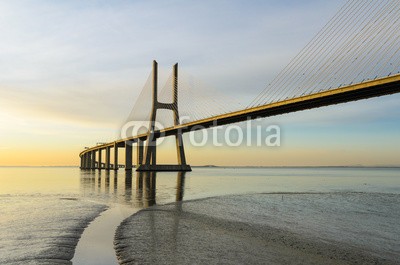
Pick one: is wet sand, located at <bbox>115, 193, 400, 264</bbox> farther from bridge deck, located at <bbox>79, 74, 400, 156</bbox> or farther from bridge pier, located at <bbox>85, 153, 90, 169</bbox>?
bridge pier, located at <bbox>85, 153, 90, 169</bbox>

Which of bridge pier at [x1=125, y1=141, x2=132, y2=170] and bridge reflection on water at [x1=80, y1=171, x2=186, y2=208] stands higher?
bridge pier at [x1=125, y1=141, x2=132, y2=170]

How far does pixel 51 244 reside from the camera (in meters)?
7.20

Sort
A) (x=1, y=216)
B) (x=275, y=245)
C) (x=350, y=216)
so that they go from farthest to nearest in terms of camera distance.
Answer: (x=350, y=216)
(x=1, y=216)
(x=275, y=245)

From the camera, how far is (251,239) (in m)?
8.33

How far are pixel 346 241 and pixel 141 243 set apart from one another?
4933 mm

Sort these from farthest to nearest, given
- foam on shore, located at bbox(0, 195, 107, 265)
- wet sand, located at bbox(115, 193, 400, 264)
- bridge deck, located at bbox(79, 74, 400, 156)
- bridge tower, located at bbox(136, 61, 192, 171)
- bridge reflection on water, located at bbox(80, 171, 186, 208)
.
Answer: bridge tower, located at bbox(136, 61, 192, 171), bridge deck, located at bbox(79, 74, 400, 156), bridge reflection on water, located at bbox(80, 171, 186, 208), wet sand, located at bbox(115, 193, 400, 264), foam on shore, located at bbox(0, 195, 107, 265)

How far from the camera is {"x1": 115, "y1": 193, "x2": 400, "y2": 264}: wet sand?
259 inches

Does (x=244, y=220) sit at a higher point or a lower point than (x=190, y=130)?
lower

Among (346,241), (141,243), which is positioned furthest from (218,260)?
(346,241)

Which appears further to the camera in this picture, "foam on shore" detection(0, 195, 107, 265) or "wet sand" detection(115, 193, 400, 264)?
"wet sand" detection(115, 193, 400, 264)

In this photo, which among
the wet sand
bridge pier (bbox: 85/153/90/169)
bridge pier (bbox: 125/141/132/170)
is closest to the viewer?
the wet sand

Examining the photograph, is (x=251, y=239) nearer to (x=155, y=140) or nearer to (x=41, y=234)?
(x=41, y=234)

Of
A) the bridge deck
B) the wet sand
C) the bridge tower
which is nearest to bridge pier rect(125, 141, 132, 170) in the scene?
the bridge tower

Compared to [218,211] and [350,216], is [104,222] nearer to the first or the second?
[218,211]
